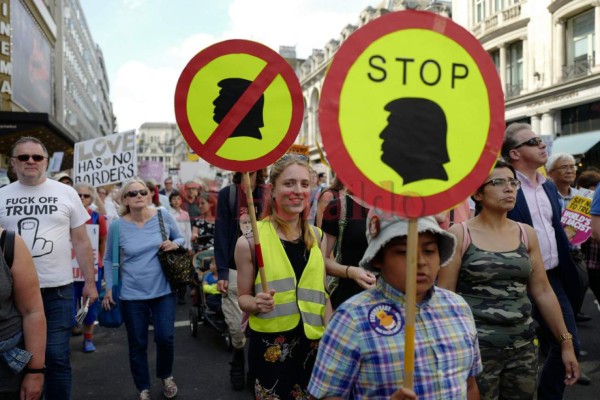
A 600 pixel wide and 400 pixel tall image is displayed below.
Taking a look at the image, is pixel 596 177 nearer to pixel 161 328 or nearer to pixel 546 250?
pixel 546 250

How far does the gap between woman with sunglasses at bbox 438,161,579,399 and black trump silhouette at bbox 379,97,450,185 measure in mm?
1148

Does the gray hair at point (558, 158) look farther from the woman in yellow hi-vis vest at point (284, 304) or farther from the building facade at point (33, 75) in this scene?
the building facade at point (33, 75)

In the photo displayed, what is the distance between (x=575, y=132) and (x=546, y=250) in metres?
19.1

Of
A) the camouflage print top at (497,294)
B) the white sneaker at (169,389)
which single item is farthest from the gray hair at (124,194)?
the camouflage print top at (497,294)

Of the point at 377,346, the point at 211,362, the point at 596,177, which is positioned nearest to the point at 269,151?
the point at 377,346

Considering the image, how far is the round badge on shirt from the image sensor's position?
1.65 meters

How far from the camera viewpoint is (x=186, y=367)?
517 centimetres

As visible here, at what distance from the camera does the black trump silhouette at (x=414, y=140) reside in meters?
1.60

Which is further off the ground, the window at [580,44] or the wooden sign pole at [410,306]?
the window at [580,44]

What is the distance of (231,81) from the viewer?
2.80 m

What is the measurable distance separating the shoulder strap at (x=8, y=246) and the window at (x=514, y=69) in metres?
23.6

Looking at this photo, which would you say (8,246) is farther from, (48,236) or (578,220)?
(578,220)

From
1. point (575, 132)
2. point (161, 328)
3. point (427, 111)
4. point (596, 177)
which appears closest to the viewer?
point (427, 111)

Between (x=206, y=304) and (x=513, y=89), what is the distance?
68.9 feet
